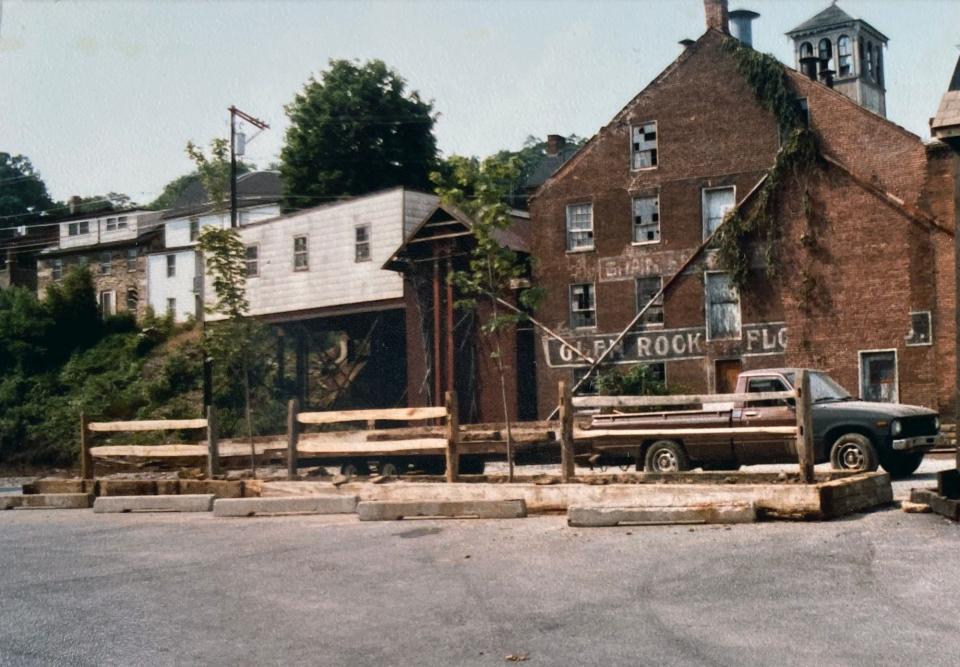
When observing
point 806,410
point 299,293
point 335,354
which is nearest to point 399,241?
point 299,293

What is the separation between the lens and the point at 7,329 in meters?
59.7

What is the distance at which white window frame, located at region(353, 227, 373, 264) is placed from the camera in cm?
4538

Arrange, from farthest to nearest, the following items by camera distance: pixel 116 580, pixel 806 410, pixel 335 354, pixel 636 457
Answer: pixel 335 354
pixel 636 457
pixel 806 410
pixel 116 580

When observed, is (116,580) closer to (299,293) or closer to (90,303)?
(299,293)

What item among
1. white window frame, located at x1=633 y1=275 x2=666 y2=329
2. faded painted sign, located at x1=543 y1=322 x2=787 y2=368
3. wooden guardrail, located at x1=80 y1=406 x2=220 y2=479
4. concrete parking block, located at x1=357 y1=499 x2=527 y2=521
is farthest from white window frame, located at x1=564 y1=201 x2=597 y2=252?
concrete parking block, located at x1=357 y1=499 x2=527 y2=521

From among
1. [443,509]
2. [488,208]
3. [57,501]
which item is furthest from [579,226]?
[443,509]

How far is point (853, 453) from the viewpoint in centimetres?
1842

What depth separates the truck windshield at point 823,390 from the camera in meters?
19.2

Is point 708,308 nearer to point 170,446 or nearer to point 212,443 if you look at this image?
point 212,443

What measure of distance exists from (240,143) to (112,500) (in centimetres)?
3013

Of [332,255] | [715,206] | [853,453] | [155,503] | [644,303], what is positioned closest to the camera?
[853,453]

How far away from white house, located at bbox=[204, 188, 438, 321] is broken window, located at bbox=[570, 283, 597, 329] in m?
6.91

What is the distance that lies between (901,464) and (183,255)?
52.8 m

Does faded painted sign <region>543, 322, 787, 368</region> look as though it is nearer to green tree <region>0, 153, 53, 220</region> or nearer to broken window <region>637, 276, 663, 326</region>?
broken window <region>637, 276, 663, 326</region>
